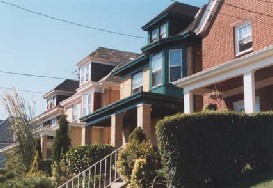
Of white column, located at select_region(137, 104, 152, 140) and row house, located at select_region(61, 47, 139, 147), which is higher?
row house, located at select_region(61, 47, 139, 147)

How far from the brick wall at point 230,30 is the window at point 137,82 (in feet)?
20.9

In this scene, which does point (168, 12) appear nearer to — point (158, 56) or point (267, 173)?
point (158, 56)

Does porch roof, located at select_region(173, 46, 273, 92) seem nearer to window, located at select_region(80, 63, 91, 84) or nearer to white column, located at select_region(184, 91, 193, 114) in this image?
white column, located at select_region(184, 91, 193, 114)

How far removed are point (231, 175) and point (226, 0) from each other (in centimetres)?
1091

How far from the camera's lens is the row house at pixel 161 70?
22.1 m

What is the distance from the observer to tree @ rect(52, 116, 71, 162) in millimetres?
26672

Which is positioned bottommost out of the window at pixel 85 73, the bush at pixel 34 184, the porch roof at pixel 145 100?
the bush at pixel 34 184

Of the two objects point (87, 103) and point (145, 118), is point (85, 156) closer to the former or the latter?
point (145, 118)

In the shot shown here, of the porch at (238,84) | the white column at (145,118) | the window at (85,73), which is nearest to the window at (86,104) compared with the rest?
the window at (85,73)

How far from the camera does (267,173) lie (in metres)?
12.5

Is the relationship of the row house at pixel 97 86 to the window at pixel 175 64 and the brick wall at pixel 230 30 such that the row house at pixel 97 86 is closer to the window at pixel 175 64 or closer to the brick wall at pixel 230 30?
the window at pixel 175 64

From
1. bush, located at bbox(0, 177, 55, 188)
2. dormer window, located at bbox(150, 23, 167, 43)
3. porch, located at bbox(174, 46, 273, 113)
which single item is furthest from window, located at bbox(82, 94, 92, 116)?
bush, located at bbox(0, 177, 55, 188)

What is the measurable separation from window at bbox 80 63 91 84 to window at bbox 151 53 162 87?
36.8ft

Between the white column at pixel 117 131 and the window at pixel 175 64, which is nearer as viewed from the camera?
the window at pixel 175 64
